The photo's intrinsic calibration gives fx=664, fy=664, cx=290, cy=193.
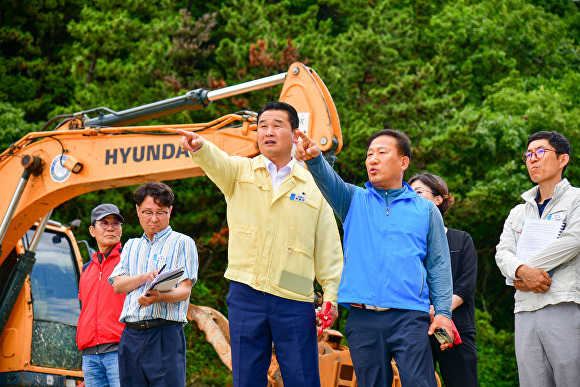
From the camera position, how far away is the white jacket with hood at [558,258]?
390 cm

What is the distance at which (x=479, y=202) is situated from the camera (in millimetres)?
14430

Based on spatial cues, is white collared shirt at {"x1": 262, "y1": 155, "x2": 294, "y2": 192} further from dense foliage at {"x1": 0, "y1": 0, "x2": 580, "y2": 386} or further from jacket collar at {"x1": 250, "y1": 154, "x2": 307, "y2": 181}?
dense foliage at {"x1": 0, "y1": 0, "x2": 580, "y2": 386}

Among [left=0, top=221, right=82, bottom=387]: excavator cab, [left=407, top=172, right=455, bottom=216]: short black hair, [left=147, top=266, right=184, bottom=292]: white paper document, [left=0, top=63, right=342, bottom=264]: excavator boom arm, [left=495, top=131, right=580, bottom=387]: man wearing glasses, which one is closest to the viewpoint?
[left=495, top=131, right=580, bottom=387]: man wearing glasses

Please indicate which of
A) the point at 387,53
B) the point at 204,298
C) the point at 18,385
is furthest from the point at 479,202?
the point at 18,385

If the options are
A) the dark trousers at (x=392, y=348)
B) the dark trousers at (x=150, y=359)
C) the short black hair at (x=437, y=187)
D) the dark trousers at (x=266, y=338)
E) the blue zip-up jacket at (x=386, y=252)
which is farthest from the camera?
the short black hair at (x=437, y=187)

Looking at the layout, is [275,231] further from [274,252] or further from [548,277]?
[548,277]

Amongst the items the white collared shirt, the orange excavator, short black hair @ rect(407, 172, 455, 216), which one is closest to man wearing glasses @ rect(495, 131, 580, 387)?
short black hair @ rect(407, 172, 455, 216)

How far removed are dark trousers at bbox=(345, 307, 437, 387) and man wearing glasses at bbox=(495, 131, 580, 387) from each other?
1.00 metres

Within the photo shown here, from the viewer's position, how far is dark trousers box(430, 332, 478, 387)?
417cm

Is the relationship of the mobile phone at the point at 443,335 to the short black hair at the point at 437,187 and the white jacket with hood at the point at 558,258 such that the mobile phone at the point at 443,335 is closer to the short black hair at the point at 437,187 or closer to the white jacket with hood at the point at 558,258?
the white jacket with hood at the point at 558,258

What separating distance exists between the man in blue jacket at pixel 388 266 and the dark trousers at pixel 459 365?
88 cm

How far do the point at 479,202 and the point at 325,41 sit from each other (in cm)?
517

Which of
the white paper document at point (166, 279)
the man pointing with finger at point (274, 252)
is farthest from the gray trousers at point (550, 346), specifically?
the white paper document at point (166, 279)

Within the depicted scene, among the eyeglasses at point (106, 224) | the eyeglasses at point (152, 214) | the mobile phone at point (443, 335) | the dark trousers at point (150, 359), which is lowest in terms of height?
the dark trousers at point (150, 359)
